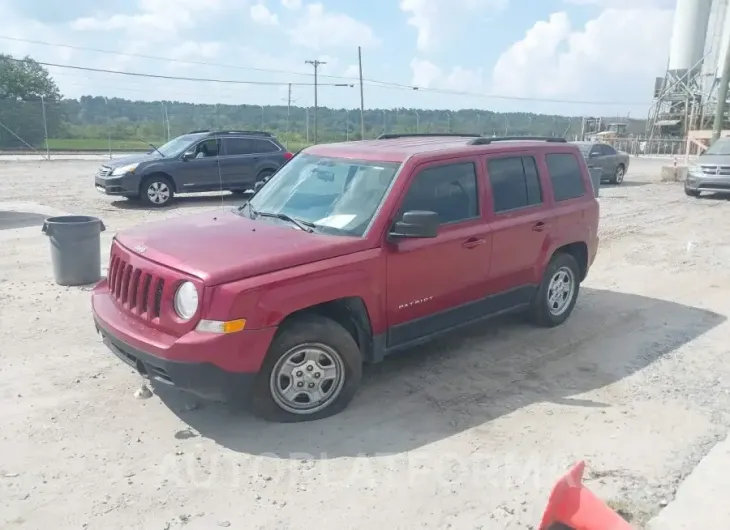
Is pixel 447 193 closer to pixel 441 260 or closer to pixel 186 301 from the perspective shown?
pixel 441 260

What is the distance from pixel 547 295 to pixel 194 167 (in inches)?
432

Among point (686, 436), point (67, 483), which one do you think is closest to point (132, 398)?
point (67, 483)

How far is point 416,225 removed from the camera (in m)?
4.48

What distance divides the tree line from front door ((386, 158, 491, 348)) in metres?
27.1

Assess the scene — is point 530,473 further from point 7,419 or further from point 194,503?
point 7,419

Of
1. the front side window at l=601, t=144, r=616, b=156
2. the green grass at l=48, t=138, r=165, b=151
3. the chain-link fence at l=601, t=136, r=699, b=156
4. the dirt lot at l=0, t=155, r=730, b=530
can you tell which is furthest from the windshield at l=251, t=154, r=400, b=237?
the chain-link fence at l=601, t=136, r=699, b=156

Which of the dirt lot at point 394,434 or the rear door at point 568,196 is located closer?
the dirt lot at point 394,434

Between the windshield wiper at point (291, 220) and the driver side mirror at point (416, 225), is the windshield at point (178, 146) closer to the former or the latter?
the windshield wiper at point (291, 220)

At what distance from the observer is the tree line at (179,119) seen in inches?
1270

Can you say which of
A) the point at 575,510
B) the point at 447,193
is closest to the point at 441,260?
the point at 447,193

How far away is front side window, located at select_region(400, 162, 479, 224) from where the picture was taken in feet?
16.0

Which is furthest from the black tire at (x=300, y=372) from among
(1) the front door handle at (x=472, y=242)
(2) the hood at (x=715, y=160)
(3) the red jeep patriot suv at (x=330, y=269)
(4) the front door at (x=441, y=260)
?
(2) the hood at (x=715, y=160)

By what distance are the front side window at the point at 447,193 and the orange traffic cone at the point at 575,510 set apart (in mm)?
2261

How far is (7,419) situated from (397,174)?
329cm
